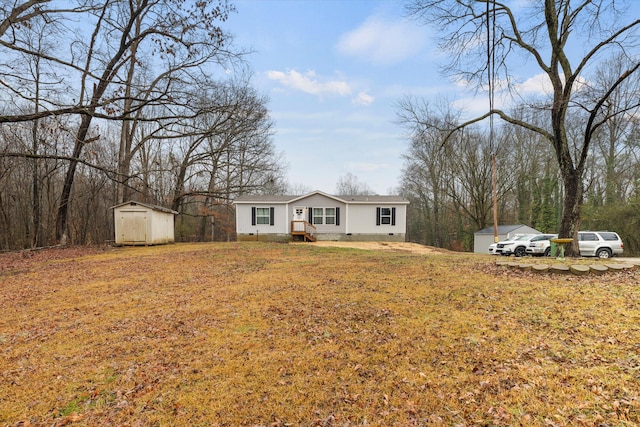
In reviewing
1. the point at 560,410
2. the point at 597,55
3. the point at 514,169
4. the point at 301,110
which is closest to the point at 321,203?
the point at 301,110

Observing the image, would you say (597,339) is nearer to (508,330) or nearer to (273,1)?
(508,330)

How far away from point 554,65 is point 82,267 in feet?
53.4

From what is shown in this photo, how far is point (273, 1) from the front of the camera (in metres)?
9.00

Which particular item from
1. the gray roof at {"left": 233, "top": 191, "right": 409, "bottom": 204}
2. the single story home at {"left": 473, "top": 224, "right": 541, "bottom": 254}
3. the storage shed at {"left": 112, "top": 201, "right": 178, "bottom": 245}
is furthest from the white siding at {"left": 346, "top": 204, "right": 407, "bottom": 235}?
the storage shed at {"left": 112, "top": 201, "right": 178, "bottom": 245}

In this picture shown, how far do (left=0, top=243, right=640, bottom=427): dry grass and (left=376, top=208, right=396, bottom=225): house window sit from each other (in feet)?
46.6

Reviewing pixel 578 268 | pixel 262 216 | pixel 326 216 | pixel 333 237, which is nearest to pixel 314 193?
pixel 326 216

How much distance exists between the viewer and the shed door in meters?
17.0

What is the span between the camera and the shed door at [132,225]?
16984 mm

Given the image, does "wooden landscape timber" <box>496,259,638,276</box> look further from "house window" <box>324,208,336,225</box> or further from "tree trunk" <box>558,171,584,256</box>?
"house window" <box>324,208,336,225</box>

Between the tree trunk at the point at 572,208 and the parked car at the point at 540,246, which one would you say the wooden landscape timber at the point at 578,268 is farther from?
the parked car at the point at 540,246

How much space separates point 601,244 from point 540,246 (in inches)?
85.9

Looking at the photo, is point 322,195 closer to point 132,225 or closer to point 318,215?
point 318,215

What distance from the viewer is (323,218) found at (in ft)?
69.7

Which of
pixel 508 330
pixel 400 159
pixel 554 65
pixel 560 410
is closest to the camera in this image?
pixel 560 410
